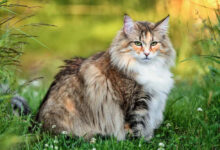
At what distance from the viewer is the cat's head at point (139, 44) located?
335 cm

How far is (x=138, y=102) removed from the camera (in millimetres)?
3312

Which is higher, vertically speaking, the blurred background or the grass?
the blurred background

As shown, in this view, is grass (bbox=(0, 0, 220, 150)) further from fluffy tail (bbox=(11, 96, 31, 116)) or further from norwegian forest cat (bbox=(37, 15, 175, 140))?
fluffy tail (bbox=(11, 96, 31, 116))

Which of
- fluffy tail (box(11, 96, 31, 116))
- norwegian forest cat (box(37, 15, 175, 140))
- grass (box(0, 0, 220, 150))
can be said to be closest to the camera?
grass (box(0, 0, 220, 150))

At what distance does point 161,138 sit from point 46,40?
574 centimetres

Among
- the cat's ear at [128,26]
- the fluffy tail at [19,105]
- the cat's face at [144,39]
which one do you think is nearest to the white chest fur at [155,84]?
the cat's face at [144,39]

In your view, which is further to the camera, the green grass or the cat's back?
the cat's back

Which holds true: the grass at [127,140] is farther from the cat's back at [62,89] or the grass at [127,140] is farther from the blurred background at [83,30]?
the blurred background at [83,30]

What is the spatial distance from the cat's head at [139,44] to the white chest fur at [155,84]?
69mm

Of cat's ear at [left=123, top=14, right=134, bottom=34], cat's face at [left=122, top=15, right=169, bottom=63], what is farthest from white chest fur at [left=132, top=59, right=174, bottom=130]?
cat's ear at [left=123, top=14, right=134, bottom=34]

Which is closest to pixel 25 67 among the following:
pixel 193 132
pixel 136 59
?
pixel 136 59

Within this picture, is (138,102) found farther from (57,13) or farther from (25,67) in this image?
(57,13)

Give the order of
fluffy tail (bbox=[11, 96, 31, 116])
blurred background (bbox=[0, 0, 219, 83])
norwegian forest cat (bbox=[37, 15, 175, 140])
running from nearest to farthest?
norwegian forest cat (bbox=[37, 15, 175, 140]), fluffy tail (bbox=[11, 96, 31, 116]), blurred background (bbox=[0, 0, 219, 83])

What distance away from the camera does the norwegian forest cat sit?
3.33 meters
